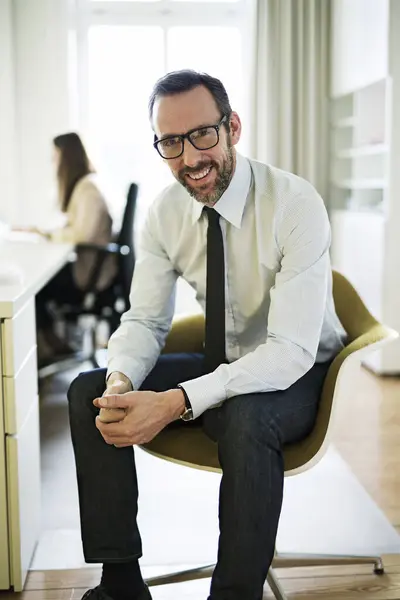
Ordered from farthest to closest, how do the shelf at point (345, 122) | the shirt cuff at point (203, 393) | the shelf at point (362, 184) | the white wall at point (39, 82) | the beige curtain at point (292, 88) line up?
the white wall at point (39, 82), the beige curtain at point (292, 88), the shelf at point (345, 122), the shelf at point (362, 184), the shirt cuff at point (203, 393)

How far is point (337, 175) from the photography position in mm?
5273

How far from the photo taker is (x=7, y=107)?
5.30 m

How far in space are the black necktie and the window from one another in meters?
3.86

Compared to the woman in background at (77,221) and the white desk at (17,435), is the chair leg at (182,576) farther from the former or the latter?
the woman in background at (77,221)

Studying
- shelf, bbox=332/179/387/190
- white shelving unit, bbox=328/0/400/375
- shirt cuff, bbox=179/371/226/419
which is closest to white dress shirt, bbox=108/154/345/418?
shirt cuff, bbox=179/371/226/419

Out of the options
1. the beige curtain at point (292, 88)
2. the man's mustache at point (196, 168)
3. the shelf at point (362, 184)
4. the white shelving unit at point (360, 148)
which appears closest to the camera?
the man's mustache at point (196, 168)

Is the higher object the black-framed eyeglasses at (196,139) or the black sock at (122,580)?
the black-framed eyeglasses at (196,139)

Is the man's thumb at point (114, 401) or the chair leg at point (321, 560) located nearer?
the man's thumb at point (114, 401)

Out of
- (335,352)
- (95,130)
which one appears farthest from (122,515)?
(95,130)

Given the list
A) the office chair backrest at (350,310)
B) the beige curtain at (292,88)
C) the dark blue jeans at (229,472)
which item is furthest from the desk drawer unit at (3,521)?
the beige curtain at (292,88)

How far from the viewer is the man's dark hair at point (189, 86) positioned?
66.2 inches

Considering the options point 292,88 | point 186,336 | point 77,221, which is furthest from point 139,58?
point 186,336

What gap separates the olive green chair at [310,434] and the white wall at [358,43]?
222 centimetres

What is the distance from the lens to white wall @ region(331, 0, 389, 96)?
3969 mm
